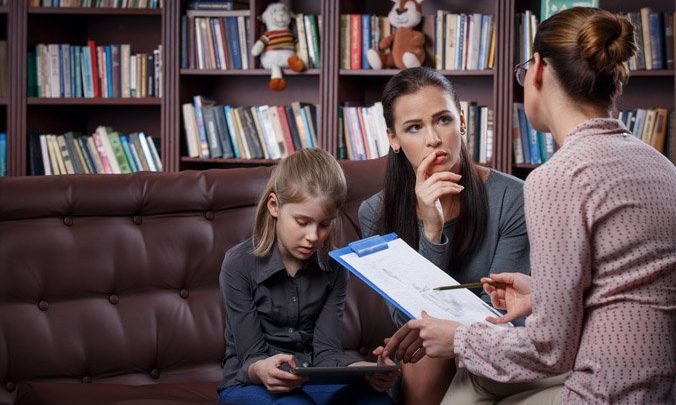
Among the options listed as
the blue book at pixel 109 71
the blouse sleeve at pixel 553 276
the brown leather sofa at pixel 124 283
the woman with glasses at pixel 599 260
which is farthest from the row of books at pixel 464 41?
the blouse sleeve at pixel 553 276

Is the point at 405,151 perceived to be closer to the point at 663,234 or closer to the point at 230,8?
the point at 663,234

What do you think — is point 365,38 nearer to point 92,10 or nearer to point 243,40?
point 243,40

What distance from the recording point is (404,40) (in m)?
3.92

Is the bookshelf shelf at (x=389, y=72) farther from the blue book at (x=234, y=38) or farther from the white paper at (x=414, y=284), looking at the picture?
the white paper at (x=414, y=284)

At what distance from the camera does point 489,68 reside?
3.88 m

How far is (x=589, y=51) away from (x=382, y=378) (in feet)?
2.57

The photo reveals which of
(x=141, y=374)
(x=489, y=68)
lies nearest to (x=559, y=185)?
(x=141, y=374)

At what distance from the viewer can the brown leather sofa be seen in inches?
88.7

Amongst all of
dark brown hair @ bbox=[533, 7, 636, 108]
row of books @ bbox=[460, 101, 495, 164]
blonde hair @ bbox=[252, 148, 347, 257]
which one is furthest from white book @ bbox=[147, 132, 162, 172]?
dark brown hair @ bbox=[533, 7, 636, 108]

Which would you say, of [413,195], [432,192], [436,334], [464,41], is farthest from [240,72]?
[436,334]

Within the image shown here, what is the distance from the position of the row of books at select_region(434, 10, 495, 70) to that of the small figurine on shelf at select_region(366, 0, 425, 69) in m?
0.08

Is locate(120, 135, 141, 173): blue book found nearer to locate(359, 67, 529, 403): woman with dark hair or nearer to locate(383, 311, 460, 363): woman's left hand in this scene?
locate(359, 67, 529, 403): woman with dark hair

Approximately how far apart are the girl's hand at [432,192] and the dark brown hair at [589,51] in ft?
1.50

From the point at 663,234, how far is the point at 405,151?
85 centimetres
